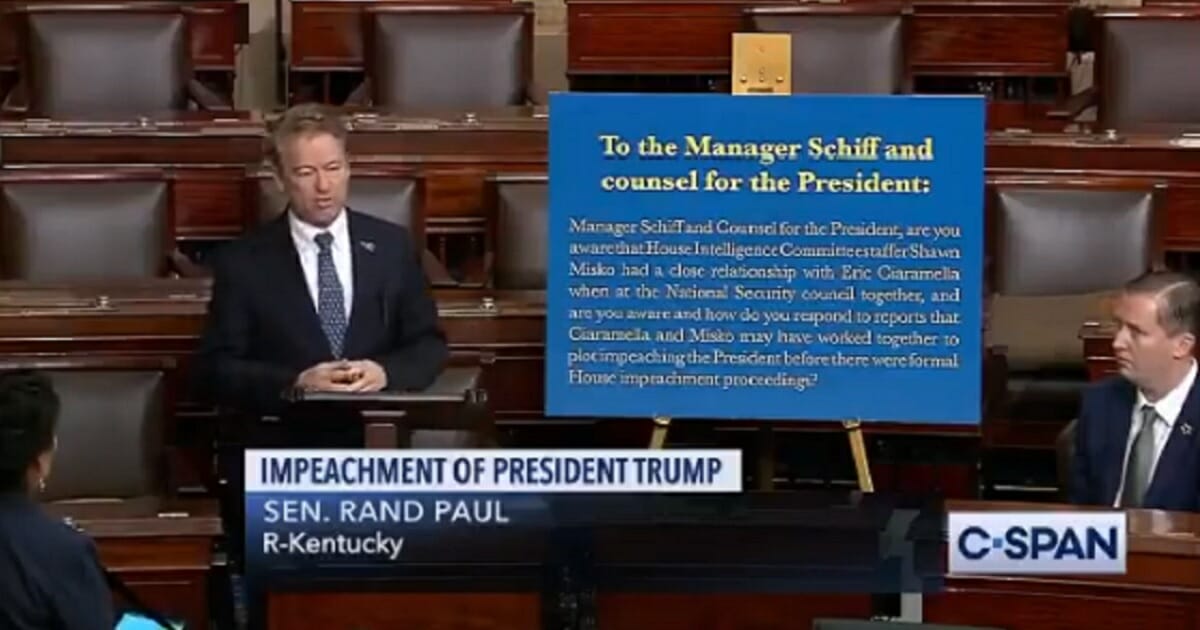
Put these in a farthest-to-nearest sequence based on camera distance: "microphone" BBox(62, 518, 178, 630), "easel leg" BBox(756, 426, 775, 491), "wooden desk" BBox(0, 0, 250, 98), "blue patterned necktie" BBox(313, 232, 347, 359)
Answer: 1. "wooden desk" BBox(0, 0, 250, 98)
2. "easel leg" BBox(756, 426, 775, 491)
3. "blue patterned necktie" BBox(313, 232, 347, 359)
4. "microphone" BBox(62, 518, 178, 630)

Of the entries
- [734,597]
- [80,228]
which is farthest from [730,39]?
[734,597]

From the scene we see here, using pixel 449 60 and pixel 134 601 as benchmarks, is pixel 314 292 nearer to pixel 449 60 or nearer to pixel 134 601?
pixel 134 601

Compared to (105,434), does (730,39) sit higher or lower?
higher

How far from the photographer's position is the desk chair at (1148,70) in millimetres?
6008

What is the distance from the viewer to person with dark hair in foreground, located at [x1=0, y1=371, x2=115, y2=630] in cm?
293

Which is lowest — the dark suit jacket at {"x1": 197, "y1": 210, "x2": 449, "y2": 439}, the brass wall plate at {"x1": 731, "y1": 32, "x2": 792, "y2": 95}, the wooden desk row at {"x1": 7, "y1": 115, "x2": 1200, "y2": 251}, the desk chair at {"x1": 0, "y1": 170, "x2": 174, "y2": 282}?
the dark suit jacket at {"x1": 197, "y1": 210, "x2": 449, "y2": 439}

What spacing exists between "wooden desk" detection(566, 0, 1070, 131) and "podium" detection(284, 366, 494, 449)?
2.67 m

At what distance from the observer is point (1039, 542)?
3252 mm

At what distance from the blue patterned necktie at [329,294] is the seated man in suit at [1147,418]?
138 cm

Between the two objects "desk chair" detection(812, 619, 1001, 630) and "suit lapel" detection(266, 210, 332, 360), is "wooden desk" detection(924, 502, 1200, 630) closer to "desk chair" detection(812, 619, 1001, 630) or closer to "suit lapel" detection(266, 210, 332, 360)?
"desk chair" detection(812, 619, 1001, 630)

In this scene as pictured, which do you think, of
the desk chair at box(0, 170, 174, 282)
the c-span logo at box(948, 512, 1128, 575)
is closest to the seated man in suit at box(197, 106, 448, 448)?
the desk chair at box(0, 170, 174, 282)

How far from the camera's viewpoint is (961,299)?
160 inches

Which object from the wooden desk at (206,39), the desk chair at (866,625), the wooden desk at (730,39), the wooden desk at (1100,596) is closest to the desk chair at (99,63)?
the wooden desk at (206,39)

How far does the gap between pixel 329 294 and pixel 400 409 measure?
1.92ft
